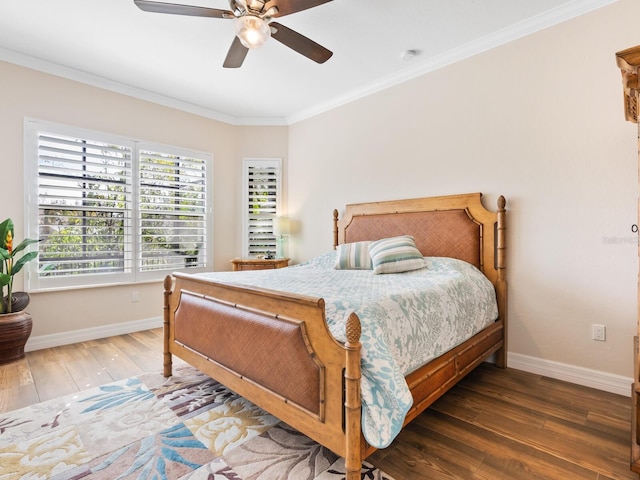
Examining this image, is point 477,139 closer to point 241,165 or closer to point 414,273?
point 414,273

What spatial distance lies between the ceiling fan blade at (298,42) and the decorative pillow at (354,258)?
1587 millimetres

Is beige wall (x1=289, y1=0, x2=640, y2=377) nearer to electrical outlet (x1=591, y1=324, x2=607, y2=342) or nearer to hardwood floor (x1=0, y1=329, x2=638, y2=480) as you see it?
electrical outlet (x1=591, y1=324, x2=607, y2=342)

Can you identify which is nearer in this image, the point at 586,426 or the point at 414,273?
the point at 586,426

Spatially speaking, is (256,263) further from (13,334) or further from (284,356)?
(284,356)

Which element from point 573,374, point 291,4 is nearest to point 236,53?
point 291,4

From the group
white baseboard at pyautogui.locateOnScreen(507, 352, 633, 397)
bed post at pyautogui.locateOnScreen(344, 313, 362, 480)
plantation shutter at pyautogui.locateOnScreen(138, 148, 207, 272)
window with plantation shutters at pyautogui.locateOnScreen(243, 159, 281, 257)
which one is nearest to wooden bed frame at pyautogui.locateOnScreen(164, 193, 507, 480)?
bed post at pyautogui.locateOnScreen(344, 313, 362, 480)

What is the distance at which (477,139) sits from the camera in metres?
2.86

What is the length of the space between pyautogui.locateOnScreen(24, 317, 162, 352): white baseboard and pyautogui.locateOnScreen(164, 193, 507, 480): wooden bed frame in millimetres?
1553

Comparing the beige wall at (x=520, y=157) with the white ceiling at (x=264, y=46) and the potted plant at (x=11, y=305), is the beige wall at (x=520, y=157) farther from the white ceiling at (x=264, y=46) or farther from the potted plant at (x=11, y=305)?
the potted plant at (x=11, y=305)

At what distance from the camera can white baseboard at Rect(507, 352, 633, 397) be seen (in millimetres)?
2199

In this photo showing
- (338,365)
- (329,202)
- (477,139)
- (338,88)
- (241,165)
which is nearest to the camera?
(338,365)

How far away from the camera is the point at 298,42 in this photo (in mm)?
2225

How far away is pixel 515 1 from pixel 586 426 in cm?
279

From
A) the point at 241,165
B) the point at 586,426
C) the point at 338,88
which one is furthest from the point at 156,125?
the point at 586,426
